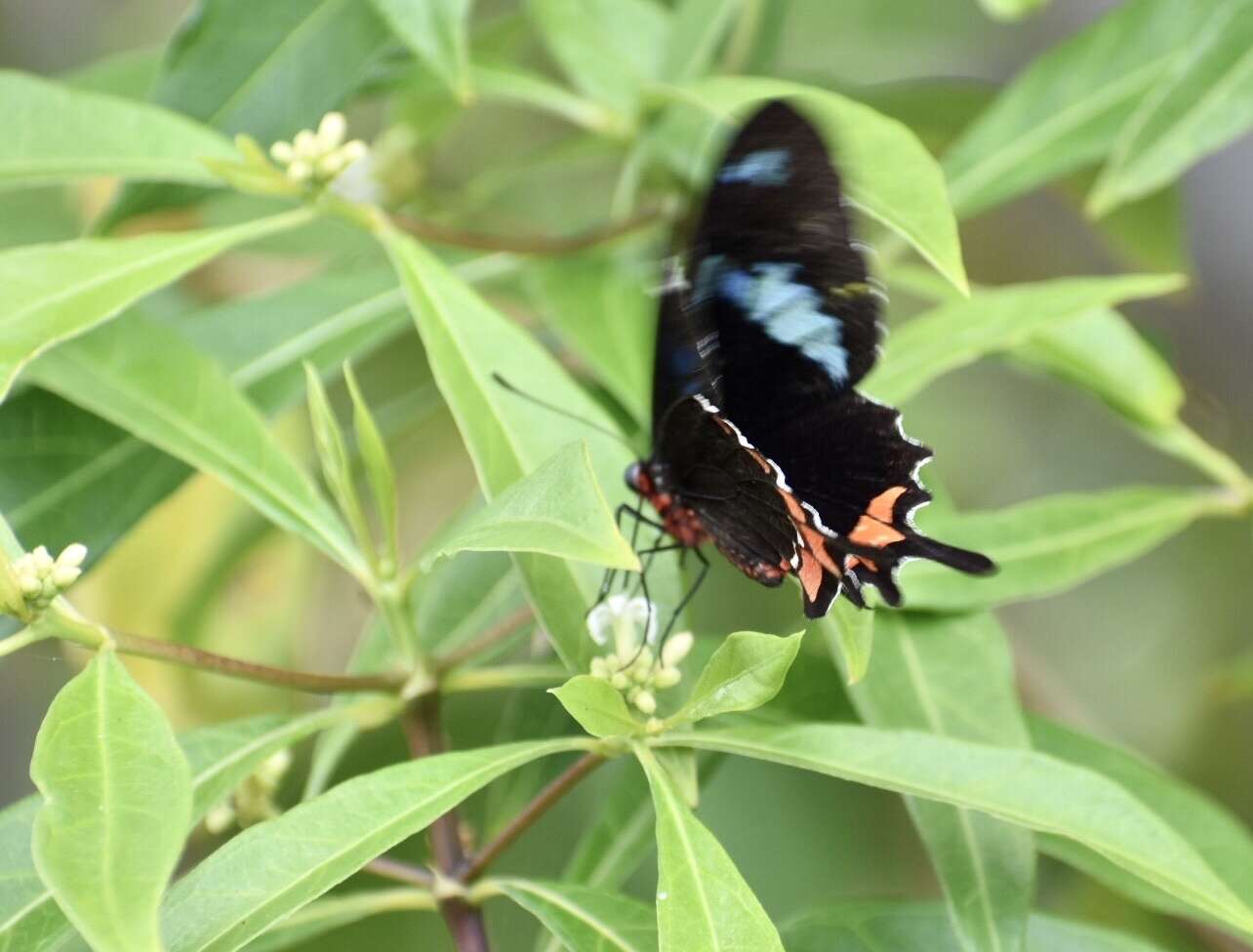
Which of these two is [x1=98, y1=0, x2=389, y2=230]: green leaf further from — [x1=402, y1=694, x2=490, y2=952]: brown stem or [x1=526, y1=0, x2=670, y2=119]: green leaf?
[x1=402, y1=694, x2=490, y2=952]: brown stem

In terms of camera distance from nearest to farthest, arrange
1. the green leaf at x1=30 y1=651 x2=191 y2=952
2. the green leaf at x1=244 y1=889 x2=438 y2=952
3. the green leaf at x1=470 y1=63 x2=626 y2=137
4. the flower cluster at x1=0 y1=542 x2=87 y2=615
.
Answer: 1. the green leaf at x1=30 y1=651 x2=191 y2=952
2. the flower cluster at x1=0 y1=542 x2=87 y2=615
3. the green leaf at x1=244 y1=889 x2=438 y2=952
4. the green leaf at x1=470 y1=63 x2=626 y2=137

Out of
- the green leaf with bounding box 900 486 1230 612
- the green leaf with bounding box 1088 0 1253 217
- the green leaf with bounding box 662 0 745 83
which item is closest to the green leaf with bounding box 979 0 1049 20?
the green leaf with bounding box 1088 0 1253 217

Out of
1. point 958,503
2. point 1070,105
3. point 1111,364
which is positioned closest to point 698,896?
point 1111,364

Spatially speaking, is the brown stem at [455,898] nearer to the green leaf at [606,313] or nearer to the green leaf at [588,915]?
the green leaf at [588,915]

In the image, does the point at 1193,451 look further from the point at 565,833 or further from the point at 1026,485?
the point at 1026,485

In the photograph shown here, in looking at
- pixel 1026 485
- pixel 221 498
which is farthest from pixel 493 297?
pixel 1026 485

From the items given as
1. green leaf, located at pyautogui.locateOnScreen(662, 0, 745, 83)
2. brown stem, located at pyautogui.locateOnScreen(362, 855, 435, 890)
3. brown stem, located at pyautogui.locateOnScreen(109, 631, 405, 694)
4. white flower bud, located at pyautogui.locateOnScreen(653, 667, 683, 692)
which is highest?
green leaf, located at pyautogui.locateOnScreen(662, 0, 745, 83)
